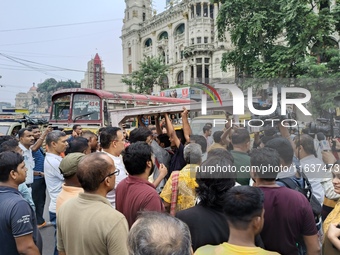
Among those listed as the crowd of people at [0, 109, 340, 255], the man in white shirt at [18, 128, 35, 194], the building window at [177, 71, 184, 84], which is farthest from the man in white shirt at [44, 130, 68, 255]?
the building window at [177, 71, 184, 84]

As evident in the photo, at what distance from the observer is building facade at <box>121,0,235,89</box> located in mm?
35656

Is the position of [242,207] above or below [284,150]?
below

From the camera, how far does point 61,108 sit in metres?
11.0

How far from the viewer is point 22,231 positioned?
2098mm

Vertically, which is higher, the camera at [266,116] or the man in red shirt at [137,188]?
the camera at [266,116]

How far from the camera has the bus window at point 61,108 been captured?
10.8 metres

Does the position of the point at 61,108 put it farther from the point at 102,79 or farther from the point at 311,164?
the point at 102,79

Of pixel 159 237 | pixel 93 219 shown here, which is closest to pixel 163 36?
pixel 93 219

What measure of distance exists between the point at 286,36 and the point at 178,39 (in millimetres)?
29173

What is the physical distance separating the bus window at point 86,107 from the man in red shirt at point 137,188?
25.8 ft

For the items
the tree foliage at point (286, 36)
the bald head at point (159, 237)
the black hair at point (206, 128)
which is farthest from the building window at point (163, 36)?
the bald head at point (159, 237)

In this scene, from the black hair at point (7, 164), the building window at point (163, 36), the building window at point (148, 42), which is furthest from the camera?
the building window at point (148, 42)

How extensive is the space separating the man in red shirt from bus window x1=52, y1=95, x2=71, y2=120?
8.90 meters

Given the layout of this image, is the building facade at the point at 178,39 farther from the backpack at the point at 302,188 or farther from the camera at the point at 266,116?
the backpack at the point at 302,188
